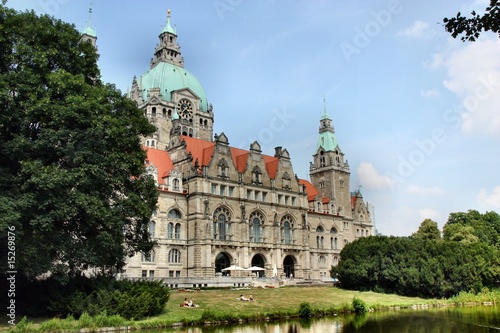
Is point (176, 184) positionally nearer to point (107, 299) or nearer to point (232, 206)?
point (232, 206)

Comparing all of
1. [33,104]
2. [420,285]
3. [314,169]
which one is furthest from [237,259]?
[33,104]

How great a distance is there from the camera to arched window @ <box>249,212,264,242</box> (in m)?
68.8

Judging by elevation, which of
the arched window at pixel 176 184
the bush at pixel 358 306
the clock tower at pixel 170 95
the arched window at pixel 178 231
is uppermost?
the clock tower at pixel 170 95

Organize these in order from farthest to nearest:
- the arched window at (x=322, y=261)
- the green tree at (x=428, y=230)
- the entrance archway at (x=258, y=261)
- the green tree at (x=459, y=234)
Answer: the green tree at (x=428, y=230) → the arched window at (x=322, y=261) → the green tree at (x=459, y=234) → the entrance archway at (x=258, y=261)

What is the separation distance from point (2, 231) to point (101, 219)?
19.3ft

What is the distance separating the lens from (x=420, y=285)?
5547 centimetres

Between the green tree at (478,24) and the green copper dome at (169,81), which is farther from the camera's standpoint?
the green copper dome at (169,81)

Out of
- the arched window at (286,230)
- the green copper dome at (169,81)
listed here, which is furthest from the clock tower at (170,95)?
the arched window at (286,230)

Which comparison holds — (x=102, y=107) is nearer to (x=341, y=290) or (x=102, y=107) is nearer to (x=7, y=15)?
(x=7, y=15)

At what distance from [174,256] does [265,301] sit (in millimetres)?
23242

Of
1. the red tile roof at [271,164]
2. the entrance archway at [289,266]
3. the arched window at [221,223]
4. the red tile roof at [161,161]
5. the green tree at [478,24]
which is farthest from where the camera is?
the red tile roof at [271,164]

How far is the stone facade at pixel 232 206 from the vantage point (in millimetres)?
62281

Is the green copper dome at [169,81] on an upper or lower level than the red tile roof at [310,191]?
upper

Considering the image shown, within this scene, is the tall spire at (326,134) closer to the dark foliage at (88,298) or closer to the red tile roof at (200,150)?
the red tile roof at (200,150)
